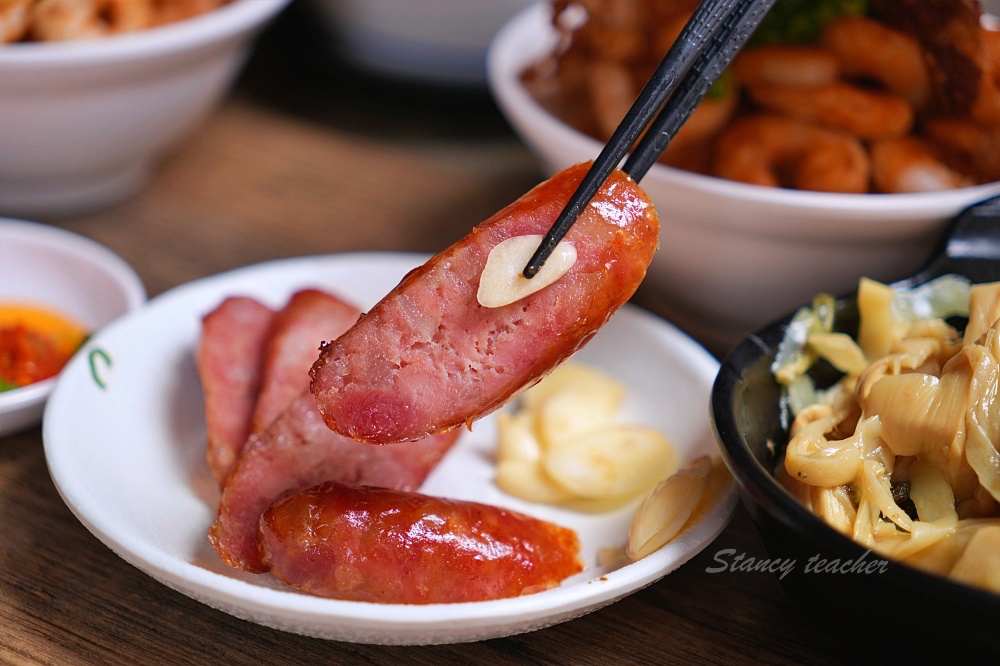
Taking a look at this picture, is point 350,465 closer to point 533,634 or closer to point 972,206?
point 533,634

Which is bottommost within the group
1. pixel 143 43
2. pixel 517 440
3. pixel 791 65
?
pixel 517 440

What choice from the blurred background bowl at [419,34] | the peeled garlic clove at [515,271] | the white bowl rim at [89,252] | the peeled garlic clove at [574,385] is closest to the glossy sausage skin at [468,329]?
the peeled garlic clove at [515,271]

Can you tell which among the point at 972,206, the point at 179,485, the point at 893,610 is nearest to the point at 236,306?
the point at 179,485

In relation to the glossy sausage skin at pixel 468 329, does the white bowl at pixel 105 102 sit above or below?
below

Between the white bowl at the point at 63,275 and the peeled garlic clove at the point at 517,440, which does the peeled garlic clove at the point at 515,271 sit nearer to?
the peeled garlic clove at the point at 517,440

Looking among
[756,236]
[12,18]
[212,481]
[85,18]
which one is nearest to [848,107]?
[756,236]

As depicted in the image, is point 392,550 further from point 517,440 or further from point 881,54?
point 881,54

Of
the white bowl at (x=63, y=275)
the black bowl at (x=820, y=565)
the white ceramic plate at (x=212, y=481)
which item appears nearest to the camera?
the black bowl at (x=820, y=565)
